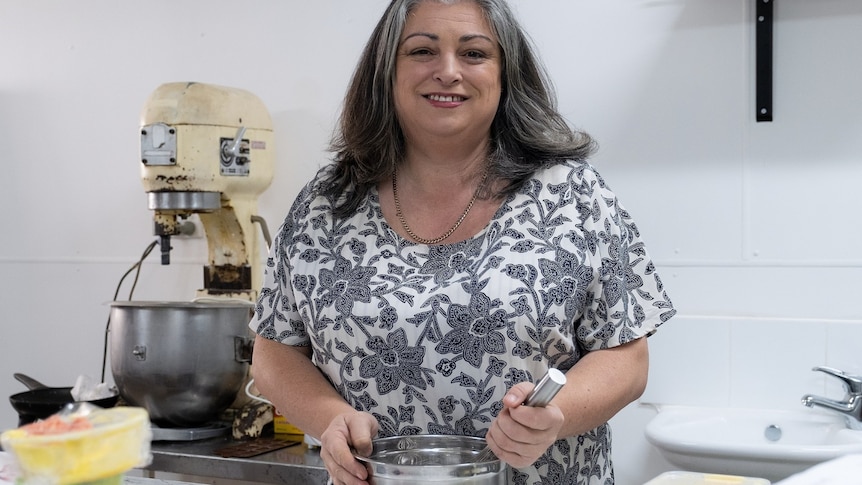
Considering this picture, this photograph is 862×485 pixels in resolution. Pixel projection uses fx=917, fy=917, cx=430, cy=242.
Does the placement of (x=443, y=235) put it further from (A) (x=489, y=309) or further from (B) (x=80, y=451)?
(B) (x=80, y=451)

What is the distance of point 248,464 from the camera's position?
6.40ft

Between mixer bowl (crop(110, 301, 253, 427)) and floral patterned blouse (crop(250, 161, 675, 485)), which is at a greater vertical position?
floral patterned blouse (crop(250, 161, 675, 485))

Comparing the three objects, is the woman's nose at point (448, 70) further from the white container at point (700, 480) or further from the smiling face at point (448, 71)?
the white container at point (700, 480)

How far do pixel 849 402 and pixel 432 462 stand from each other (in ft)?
3.65

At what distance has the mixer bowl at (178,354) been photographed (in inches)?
81.3

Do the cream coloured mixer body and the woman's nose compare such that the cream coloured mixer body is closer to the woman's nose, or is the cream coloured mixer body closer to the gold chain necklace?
the gold chain necklace

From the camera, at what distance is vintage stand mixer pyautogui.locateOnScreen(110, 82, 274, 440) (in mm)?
2072

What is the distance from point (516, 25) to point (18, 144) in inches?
82.7

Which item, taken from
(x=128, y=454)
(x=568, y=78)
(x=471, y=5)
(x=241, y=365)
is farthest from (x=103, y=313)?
(x=128, y=454)

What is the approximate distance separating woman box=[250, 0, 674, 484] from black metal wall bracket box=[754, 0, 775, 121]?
27.4 inches

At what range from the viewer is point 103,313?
9.24 feet

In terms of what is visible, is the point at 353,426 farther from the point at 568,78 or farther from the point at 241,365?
the point at 568,78

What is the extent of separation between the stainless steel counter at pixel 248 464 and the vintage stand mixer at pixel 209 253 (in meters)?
0.10

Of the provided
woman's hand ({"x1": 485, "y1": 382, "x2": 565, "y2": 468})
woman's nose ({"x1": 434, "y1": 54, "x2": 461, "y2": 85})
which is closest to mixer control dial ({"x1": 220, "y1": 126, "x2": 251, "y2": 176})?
woman's nose ({"x1": 434, "y1": 54, "x2": 461, "y2": 85})
